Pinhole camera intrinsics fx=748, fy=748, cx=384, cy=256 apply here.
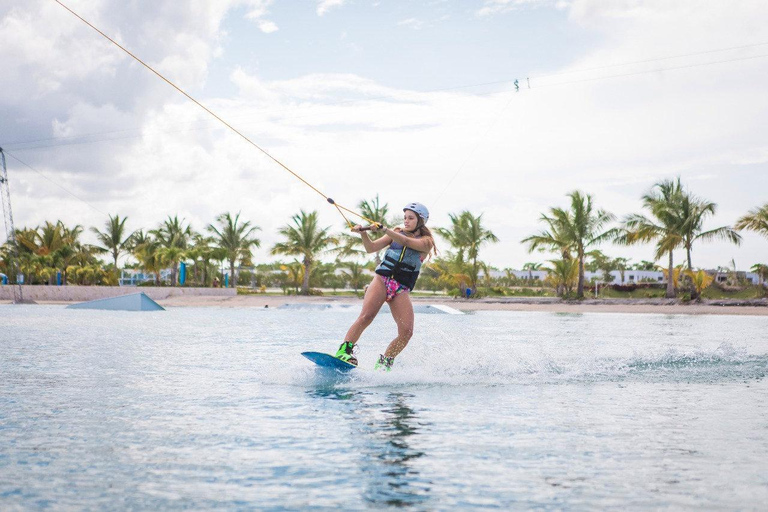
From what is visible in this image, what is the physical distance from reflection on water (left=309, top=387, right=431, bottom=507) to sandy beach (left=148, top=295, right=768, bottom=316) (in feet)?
86.3

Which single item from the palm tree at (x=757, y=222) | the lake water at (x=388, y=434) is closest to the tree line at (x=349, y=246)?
the palm tree at (x=757, y=222)

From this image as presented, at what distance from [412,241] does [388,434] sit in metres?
2.60

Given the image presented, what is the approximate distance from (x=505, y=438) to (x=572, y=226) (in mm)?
36628

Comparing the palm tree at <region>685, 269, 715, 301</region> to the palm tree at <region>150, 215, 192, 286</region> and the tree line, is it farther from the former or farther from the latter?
the palm tree at <region>150, 215, 192, 286</region>

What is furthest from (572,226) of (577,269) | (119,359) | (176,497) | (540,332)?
(176,497)

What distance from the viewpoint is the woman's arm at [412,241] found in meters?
6.79

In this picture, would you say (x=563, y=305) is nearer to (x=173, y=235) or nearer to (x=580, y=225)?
(x=580, y=225)

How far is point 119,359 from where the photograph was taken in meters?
9.71

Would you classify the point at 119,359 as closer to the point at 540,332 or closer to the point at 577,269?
the point at 540,332

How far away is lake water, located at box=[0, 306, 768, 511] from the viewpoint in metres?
3.32

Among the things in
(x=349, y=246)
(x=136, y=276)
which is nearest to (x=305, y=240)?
(x=349, y=246)

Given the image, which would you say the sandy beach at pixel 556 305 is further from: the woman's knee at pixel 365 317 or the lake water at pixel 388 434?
the woman's knee at pixel 365 317

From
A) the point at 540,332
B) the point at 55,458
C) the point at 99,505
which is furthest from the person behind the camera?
the point at 540,332

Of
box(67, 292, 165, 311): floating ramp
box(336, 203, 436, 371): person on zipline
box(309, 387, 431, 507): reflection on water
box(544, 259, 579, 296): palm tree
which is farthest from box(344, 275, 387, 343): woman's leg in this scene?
box(544, 259, 579, 296): palm tree
